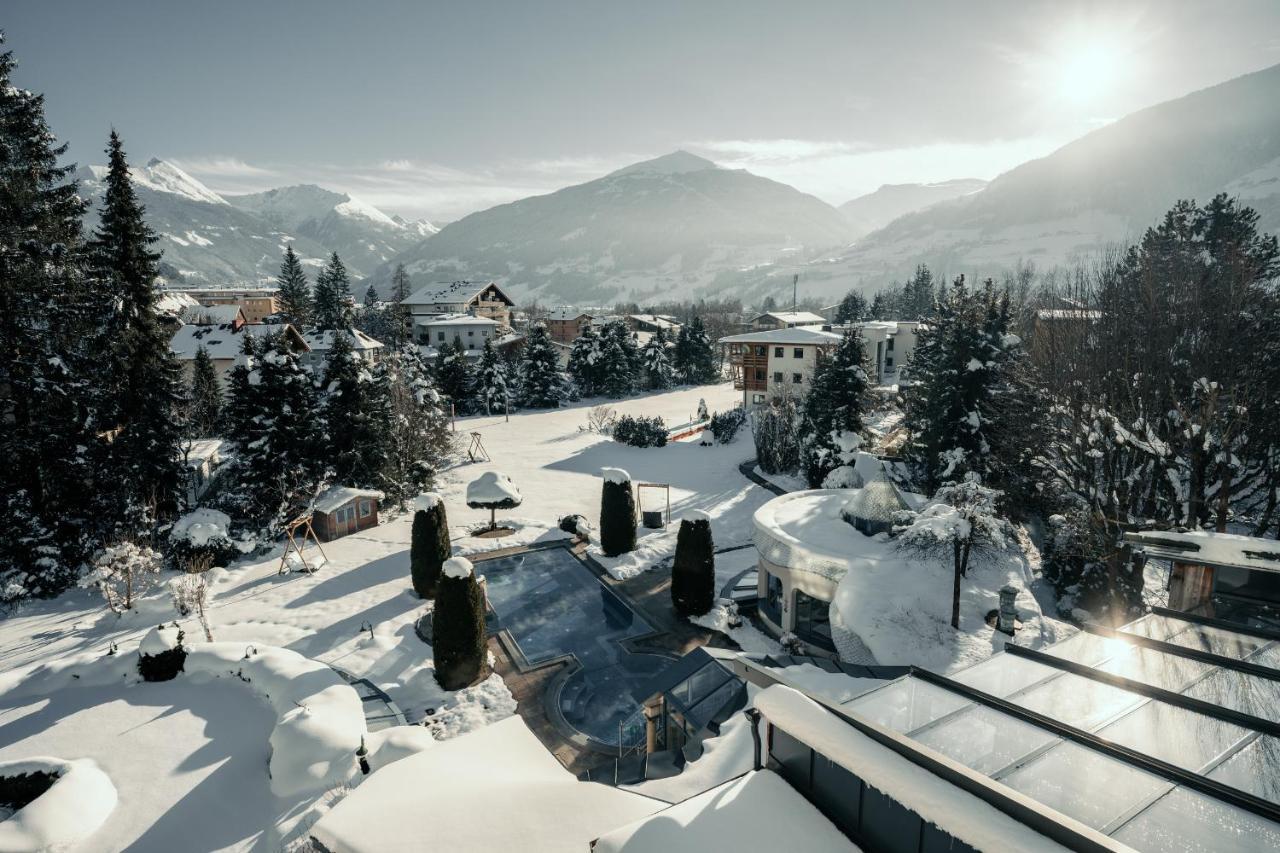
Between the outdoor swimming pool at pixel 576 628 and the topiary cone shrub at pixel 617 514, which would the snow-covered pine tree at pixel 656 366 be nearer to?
the outdoor swimming pool at pixel 576 628

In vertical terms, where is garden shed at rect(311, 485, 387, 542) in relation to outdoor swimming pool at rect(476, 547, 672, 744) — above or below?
above

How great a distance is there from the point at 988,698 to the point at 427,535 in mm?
16956

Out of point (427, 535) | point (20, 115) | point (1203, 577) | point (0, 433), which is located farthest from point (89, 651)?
point (1203, 577)

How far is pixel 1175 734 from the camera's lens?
5684mm

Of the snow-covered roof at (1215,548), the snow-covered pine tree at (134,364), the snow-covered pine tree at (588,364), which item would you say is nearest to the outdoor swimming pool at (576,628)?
the snow-covered roof at (1215,548)

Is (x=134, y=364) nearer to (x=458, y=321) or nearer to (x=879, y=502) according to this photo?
(x=879, y=502)

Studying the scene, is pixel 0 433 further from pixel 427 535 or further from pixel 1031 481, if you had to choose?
pixel 1031 481

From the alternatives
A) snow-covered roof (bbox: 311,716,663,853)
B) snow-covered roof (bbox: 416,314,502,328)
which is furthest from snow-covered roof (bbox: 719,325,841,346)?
snow-covered roof (bbox: 311,716,663,853)

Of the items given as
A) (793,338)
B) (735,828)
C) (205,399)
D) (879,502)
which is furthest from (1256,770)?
(205,399)

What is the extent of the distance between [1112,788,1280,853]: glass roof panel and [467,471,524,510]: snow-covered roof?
23134 millimetres

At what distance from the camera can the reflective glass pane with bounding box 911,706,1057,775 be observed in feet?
17.1

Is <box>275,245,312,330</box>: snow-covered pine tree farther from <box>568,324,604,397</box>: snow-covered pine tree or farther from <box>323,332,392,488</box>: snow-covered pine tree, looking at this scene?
<box>323,332,392,488</box>: snow-covered pine tree

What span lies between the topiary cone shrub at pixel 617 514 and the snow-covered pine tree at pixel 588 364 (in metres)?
38.6

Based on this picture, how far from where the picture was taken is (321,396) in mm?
26938
